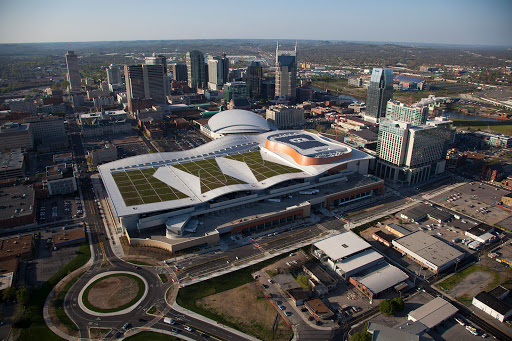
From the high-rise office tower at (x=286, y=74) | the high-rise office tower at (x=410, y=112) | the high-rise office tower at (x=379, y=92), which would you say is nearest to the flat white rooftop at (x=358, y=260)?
the high-rise office tower at (x=410, y=112)

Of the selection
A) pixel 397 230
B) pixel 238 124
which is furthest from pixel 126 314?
pixel 238 124

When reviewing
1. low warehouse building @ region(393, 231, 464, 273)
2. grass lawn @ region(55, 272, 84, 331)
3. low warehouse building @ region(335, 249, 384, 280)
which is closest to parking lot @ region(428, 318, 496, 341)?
low warehouse building @ region(393, 231, 464, 273)

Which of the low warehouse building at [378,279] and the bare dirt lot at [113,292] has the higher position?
the low warehouse building at [378,279]

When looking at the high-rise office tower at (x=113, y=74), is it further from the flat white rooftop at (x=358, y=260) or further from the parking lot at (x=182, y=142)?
the flat white rooftop at (x=358, y=260)

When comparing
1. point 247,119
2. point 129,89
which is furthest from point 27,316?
point 129,89

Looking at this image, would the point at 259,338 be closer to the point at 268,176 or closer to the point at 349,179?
the point at 268,176
